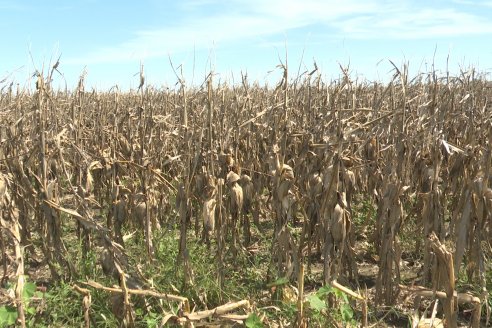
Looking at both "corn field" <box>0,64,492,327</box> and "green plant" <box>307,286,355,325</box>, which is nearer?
"green plant" <box>307,286,355,325</box>

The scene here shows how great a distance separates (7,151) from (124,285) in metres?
3.36

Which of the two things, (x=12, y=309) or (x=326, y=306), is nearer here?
(x=12, y=309)

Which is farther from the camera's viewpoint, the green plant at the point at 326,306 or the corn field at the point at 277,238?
the corn field at the point at 277,238

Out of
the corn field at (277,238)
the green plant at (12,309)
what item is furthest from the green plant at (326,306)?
the green plant at (12,309)

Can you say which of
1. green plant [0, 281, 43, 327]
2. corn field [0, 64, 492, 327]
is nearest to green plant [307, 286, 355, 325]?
corn field [0, 64, 492, 327]

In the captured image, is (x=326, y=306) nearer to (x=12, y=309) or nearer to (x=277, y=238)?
(x=277, y=238)

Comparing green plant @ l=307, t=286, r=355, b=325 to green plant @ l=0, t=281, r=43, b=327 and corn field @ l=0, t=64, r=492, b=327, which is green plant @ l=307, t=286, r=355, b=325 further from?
green plant @ l=0, t=281, r=43, b=327

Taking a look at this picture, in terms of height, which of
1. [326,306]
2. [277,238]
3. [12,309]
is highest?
[277,238]

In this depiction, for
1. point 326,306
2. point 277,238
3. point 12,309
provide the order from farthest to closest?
1. point 277,238
2. point 326,306
3. point 12,309

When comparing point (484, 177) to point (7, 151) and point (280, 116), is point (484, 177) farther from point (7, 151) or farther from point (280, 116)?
point (7, 151)

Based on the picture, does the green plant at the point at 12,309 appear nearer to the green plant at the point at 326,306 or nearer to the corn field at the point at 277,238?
the corn field at the point at 277,238

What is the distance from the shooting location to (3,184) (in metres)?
3.30

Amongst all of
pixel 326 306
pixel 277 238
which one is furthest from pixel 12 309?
pixel 326 306

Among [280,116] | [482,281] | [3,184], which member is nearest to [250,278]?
[280,116]
